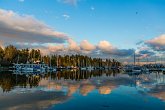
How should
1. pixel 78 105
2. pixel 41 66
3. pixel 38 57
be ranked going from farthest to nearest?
1. pixel 38 57
2. pixel 41 66
3. pixel 78 105

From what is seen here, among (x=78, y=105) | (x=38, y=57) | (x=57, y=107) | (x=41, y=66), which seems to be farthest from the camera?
(x=38, y=57)

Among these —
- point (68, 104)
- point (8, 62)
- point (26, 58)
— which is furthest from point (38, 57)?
point (68, 104)

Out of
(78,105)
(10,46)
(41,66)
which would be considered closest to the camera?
(78,105)

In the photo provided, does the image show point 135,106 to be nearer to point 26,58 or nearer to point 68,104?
point 68,104

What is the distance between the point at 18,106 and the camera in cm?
2795

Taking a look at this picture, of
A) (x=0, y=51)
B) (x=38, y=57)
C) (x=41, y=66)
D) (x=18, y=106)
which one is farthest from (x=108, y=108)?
(x=38, y=57)

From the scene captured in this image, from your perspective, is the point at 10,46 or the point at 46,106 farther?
the point at 10,46

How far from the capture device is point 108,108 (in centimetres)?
2759

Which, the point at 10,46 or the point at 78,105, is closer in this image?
the point at 78,105

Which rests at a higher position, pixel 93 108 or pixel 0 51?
pixel 0 51

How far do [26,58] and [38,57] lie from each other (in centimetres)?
1799

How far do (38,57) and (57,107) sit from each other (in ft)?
569

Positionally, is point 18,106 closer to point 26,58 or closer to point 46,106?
point 46,106

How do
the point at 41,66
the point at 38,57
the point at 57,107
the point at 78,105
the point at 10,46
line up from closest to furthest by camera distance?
the point at 57,107, the point at 78,105, the point at 41,66, the point at 10,46, the point at 38,57
